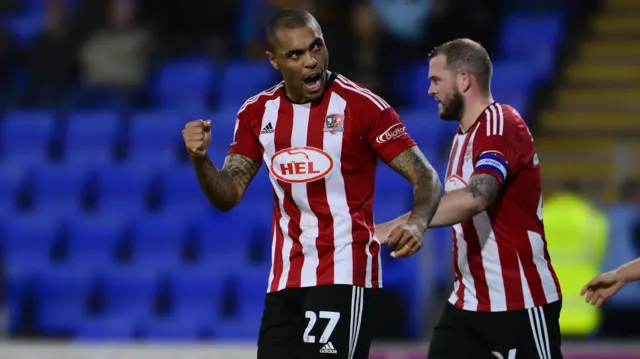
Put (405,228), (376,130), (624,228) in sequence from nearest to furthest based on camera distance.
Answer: (405,228), (376,130), (624,228)

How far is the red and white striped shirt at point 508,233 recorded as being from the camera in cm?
484

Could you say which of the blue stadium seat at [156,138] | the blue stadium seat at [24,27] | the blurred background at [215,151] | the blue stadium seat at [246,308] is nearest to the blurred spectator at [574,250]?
the blurred background at [215,151]

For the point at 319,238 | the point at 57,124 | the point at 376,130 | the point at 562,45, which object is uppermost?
the point at 562,45

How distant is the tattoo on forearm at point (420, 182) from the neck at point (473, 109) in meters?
0.59

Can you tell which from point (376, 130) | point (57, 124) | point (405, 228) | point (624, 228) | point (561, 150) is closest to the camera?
point (405, 228)

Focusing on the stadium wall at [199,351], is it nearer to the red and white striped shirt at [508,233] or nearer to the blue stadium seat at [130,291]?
the blue stadium seat at [130,291]

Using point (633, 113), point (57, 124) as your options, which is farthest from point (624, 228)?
point (57, 124)

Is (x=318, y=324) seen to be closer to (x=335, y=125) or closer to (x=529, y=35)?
(x=335, y=125)

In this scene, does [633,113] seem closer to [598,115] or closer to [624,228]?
[598,115]

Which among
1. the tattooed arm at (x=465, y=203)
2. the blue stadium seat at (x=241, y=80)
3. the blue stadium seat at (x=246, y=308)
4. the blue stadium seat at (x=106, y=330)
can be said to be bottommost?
the blue stadium seat at (x=106, y=330)

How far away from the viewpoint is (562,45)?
11242 millimetres

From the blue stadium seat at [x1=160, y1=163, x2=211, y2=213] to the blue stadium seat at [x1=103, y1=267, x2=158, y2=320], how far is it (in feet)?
2.66

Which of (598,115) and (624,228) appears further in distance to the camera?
(598,115)

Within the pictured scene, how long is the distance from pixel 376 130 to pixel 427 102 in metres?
6.04
